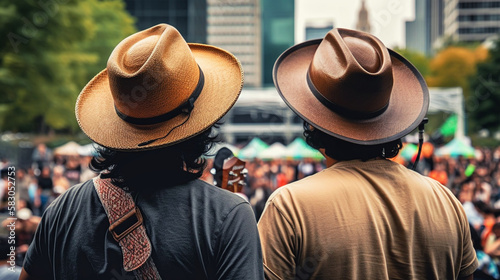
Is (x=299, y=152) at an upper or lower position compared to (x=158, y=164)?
lower

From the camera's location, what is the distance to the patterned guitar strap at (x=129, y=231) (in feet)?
5.29

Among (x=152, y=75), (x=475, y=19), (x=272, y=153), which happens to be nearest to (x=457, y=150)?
(x=272, y=153)

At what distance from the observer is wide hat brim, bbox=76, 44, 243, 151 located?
179 cm

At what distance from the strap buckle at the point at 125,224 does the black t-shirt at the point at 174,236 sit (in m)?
0.03

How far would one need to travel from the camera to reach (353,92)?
2045 millimetres

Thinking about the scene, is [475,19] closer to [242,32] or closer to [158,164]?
[242,32]

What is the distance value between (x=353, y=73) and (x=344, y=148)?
29 centimetres

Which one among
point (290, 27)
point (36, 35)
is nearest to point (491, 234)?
point (36, 35)

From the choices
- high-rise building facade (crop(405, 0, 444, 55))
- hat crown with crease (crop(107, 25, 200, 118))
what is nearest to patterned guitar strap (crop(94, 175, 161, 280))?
hat crown with crease (crop(107, 25, 200, 118))

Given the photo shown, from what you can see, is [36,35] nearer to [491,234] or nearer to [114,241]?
[491,234]

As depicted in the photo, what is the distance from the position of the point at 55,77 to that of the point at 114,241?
18541 millimetres

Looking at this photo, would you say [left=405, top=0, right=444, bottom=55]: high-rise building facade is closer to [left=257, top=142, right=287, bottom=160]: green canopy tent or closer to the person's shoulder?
[left=257, top=142, right=287, bottom=160]: green canopy tent

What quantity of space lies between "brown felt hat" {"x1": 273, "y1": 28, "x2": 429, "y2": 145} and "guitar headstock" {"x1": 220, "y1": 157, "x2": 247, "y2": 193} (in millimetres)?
401

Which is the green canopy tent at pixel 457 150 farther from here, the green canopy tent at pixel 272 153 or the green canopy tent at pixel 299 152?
the green canopy tent at pixel 272 153
